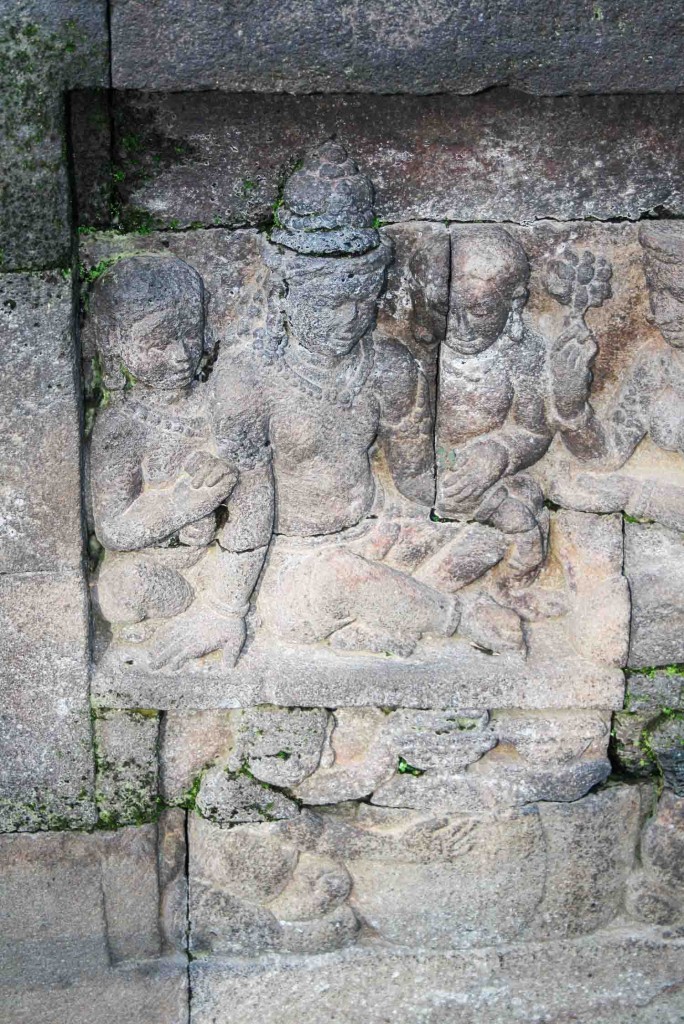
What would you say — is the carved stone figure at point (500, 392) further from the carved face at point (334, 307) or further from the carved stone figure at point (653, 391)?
the carved face at point (334, 307)

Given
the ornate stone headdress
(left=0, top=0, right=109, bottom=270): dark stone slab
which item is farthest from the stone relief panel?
(left=0, top=0, right=109, bottom=270): dark stone slab

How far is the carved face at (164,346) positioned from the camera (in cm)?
404

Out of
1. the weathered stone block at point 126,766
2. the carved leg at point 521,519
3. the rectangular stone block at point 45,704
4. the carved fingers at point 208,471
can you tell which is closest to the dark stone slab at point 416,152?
the carved fingers at point 208,471

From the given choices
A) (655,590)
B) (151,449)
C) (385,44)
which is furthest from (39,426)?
(655,590)

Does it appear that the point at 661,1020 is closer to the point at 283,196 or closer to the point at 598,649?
the point at 598,649

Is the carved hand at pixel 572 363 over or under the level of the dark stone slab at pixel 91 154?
under

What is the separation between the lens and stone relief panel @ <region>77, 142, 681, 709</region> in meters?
4.07

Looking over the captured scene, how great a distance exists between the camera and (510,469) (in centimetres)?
439

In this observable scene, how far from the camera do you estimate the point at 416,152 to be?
159 inches

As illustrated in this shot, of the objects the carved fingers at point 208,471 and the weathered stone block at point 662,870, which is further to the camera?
the weathered stone block at point 662,870

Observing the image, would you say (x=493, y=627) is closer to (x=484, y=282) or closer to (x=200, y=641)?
(x=200, y=641)

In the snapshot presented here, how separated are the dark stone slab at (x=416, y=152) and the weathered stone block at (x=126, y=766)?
1.61 metres

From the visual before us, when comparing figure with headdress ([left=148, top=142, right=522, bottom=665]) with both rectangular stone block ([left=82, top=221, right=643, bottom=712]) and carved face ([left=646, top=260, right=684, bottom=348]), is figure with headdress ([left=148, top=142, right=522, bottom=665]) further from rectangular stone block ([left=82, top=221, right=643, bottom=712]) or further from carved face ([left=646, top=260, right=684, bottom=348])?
carved face ([left=646, top=260, right=684, bottom=348])

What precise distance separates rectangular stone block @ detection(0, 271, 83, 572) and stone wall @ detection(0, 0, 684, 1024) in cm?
1
